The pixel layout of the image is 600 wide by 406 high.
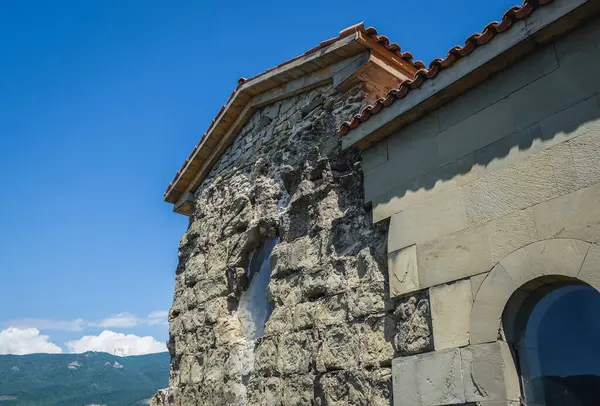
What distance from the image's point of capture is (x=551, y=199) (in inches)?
110

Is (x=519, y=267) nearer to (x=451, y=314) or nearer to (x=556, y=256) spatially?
(x=556, y=256)

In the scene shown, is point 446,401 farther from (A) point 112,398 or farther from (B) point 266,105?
(A) point 112,398

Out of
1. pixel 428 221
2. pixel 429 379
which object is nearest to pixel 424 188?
pixel 428 221

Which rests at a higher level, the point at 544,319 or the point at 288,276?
the point at 288,276

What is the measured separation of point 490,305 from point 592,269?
59 cm

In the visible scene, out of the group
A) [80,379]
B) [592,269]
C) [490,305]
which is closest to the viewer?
[592,269]

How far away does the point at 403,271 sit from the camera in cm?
357

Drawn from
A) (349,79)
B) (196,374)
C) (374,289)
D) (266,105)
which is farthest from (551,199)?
(196,374)

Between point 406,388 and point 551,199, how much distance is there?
148 cm

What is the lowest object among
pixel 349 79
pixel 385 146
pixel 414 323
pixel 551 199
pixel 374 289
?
pixel 414 323

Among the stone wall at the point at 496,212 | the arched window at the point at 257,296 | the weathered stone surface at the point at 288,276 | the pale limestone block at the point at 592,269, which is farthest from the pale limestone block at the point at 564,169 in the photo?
the arched window at the point at 257,296

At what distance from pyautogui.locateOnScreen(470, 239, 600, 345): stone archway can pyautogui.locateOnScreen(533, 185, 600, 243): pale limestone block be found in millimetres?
45

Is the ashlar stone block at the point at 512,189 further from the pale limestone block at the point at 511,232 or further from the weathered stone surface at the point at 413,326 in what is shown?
the weathered stone surface at the point at 413,326

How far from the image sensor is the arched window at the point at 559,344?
275 cm
